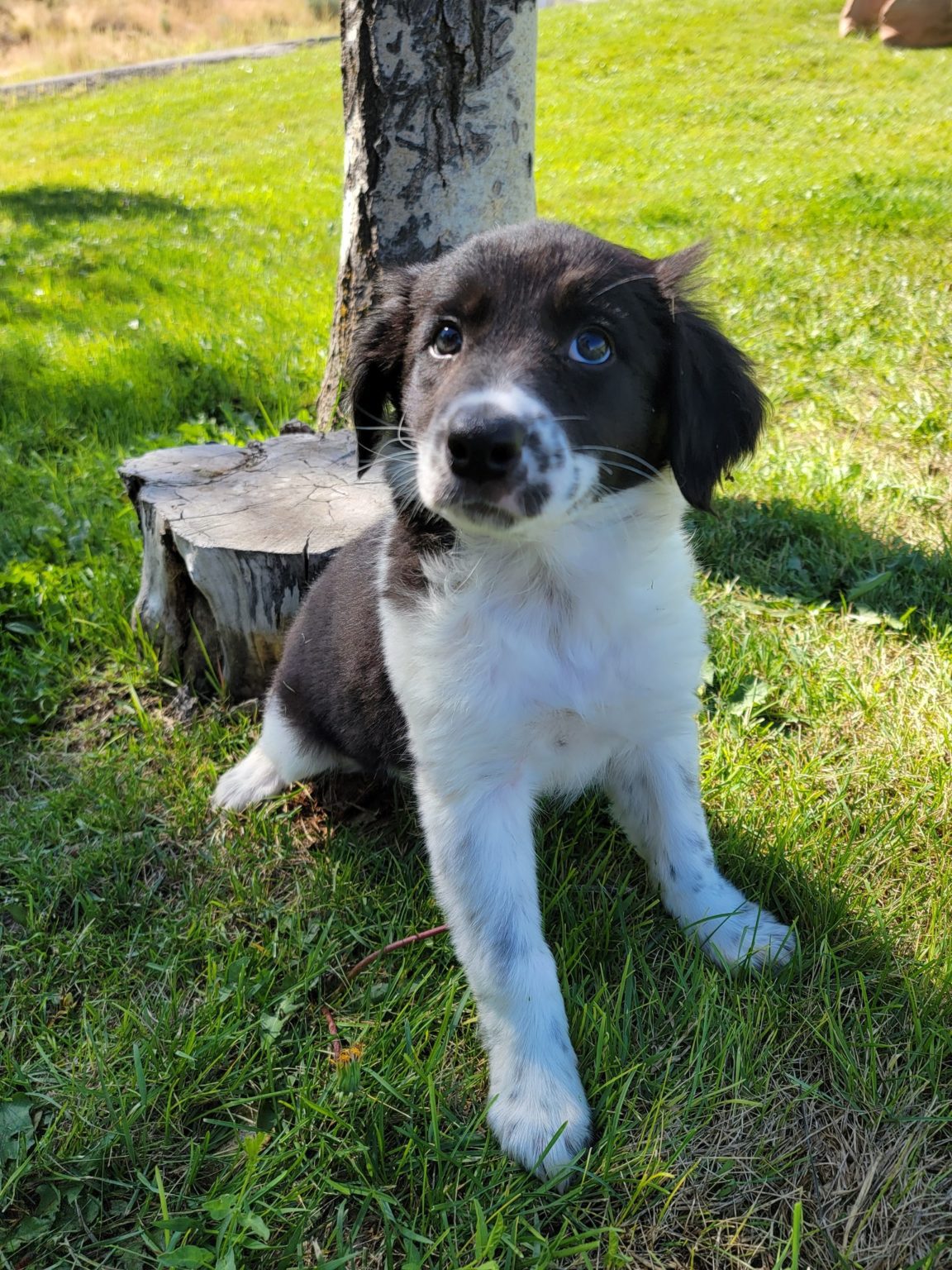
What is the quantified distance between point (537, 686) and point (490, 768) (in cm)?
19

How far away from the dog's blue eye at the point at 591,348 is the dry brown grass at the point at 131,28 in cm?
2422

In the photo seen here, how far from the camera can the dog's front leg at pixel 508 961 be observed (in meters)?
1.86

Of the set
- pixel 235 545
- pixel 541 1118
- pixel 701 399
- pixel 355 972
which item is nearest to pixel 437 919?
pixel 355 972

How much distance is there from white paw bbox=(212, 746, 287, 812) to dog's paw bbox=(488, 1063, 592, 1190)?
1.17m

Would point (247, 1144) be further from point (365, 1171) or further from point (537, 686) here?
point (537, 686)

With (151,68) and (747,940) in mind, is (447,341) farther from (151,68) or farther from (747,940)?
(151,68)

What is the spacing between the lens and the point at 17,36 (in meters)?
23.1

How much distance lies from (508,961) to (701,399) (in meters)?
1.19

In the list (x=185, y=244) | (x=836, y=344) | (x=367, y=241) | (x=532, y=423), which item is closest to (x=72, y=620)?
(x=367, y=241)

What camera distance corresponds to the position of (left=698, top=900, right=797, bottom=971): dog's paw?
2.16 meters

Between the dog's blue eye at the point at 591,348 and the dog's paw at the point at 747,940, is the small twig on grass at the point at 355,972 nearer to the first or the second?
the dog's paw at the point at 747,940

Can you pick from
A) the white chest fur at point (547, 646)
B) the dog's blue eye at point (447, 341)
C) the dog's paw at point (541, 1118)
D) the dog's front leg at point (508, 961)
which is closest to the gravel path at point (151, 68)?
the dog's blue eye at point (447, 341)

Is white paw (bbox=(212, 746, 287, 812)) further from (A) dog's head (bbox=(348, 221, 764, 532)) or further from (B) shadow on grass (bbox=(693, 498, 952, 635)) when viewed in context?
(B) shadow on grass (bbox=(693, 498, 952, 635))

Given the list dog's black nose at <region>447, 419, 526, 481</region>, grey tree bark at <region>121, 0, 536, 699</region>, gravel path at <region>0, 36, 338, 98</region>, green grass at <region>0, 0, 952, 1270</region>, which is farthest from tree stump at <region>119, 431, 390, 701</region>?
gravel path at <region>0, 36, 338, 98</region>
